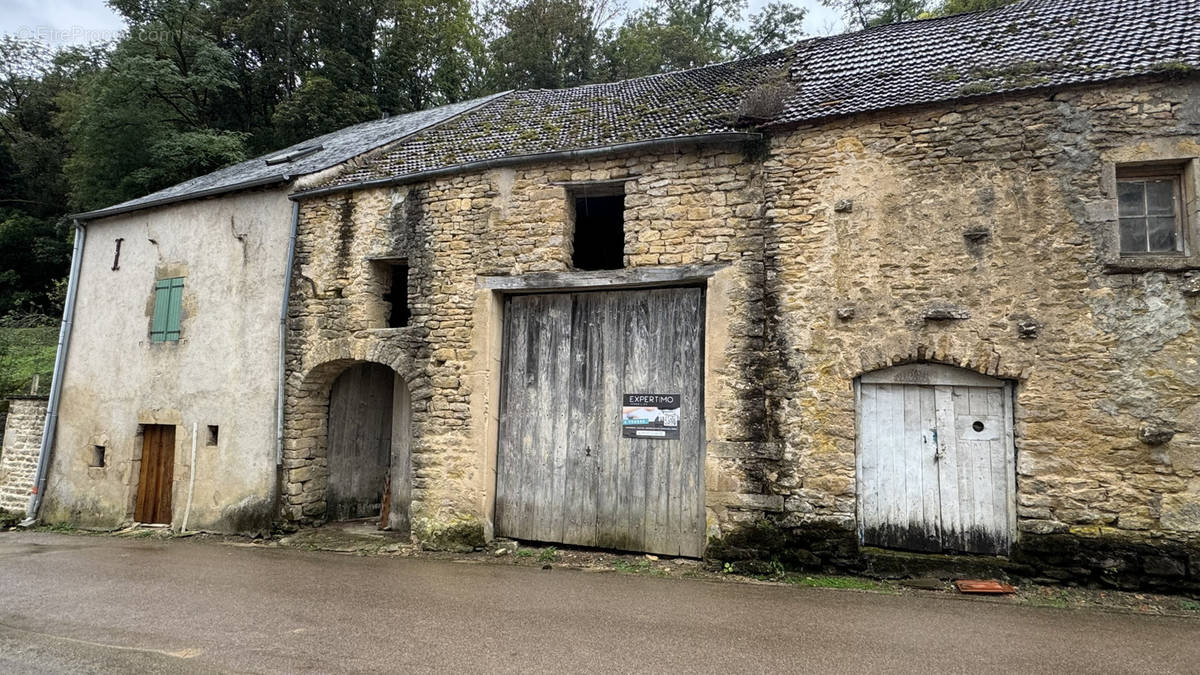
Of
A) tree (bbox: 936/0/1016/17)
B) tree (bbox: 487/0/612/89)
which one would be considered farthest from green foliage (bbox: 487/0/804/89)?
tree (bbox: 936/0/1016/17)

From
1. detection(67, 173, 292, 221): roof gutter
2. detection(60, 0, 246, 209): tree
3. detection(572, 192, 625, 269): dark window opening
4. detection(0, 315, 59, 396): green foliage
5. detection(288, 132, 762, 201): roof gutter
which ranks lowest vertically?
detection(0, 315, 59, 396): green foliage

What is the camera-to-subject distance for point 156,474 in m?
9.61


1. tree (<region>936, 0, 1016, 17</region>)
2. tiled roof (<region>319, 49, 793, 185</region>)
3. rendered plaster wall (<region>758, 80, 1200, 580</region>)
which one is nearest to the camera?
rendered plaster wall (<region>758, 80, 1200, 580</region>)

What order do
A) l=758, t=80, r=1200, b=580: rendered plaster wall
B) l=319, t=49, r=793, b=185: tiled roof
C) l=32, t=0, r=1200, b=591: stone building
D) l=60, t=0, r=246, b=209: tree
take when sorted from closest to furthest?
l=758, t=80, r=1200, b=580: rendered plaster wall → l=32, t=0, r=1200, b=591: stone building → l=319, t=49, r=793, b=185: tiled roof → l=60, t=0, r=246, b=209: tree

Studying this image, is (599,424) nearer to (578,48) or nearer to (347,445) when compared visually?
(347,445)

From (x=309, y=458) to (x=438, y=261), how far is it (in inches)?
130

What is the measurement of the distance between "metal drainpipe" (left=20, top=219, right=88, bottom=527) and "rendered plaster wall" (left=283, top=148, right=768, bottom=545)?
5.44 meters

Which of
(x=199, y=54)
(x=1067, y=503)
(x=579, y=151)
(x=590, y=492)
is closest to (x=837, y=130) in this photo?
(x=579, y=151)

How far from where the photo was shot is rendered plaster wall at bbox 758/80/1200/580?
5.23 m

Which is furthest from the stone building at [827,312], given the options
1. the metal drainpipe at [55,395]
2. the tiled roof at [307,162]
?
the metal drainpipe at [55,395]

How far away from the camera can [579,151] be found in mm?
7012

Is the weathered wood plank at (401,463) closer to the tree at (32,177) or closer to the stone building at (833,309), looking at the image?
the stone building at (833,309)

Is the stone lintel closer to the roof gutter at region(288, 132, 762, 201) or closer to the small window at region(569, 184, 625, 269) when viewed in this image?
the roof gutter at region(288, 132, 762, 201)

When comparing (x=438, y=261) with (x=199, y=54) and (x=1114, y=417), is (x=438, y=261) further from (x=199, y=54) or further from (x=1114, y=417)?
(x=199, y=54)
